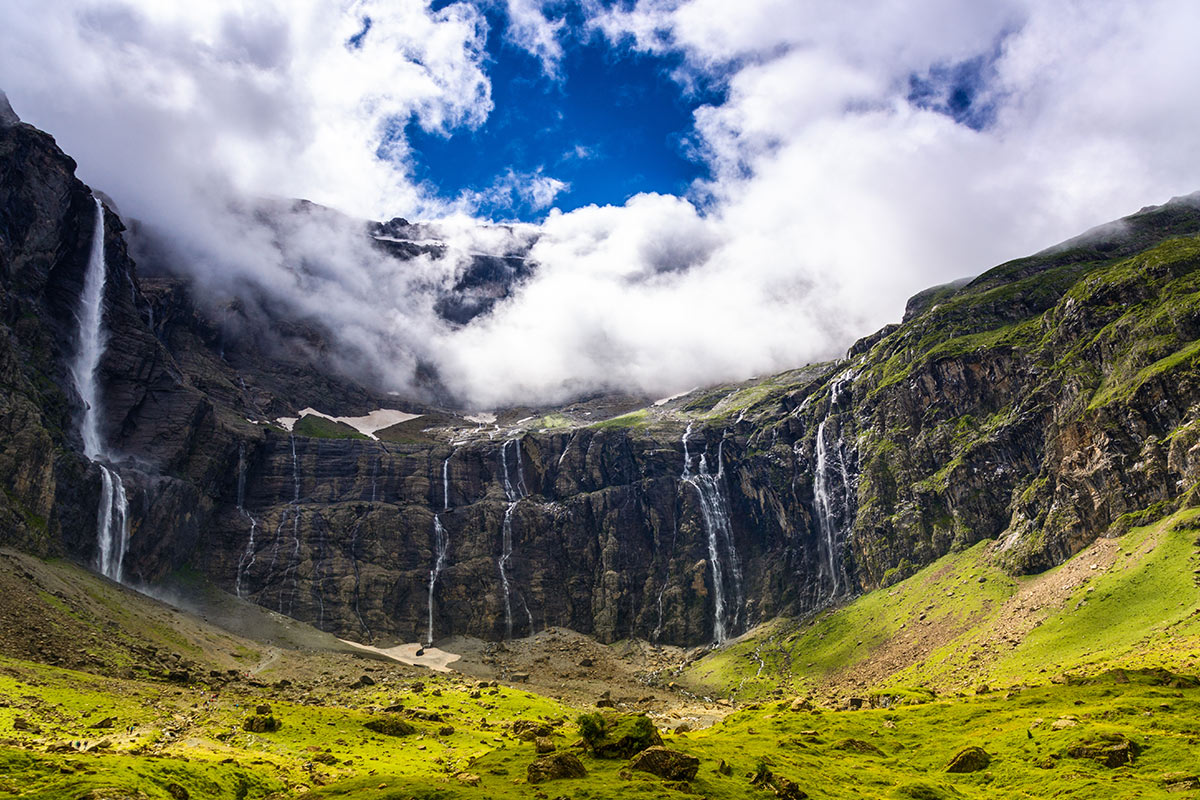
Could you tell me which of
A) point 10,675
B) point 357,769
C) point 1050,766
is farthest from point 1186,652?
point 10,675

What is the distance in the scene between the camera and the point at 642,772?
137ft

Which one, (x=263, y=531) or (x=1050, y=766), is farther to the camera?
(x=263, y=531)

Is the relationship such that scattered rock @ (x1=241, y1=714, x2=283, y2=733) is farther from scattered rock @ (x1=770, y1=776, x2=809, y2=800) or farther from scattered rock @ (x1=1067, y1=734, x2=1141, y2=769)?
scattered rock @ (x1=1067, y1=734, x2=1141, y2=769)

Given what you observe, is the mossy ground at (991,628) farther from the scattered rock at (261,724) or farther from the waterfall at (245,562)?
the waterfall at (245,562)

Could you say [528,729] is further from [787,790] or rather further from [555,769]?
[787,790]

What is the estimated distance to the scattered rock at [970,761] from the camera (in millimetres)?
54625

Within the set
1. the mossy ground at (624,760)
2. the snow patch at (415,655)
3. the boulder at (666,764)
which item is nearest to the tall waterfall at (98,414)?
the snow patch at (415,655)

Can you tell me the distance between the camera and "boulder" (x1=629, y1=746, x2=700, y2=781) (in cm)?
4100

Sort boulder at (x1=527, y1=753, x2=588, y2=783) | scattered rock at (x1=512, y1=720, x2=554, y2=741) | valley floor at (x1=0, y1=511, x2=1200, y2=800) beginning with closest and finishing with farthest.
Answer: boulder at (x1=527, y1=753, x2=588, y2=783) < valley floor at (x1=0, y1=511, x2=1200, y2=800) < scattered rock at (x1=512, y1=720, x2=554, y2=741)

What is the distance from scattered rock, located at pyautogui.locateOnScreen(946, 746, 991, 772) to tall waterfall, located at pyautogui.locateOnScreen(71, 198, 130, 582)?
550ft

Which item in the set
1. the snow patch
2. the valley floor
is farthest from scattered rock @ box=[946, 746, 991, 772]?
the snow patch

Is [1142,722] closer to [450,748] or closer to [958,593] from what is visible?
[450,748]

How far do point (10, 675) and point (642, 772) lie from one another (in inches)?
2885

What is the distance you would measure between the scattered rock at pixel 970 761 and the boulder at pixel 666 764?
25.9m
